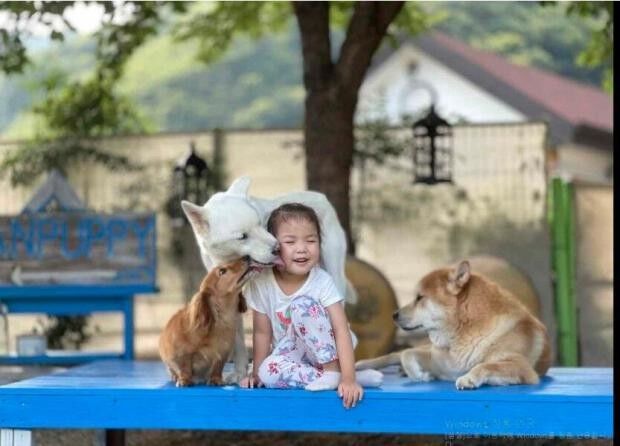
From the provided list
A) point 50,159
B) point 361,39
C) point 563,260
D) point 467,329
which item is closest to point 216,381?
point 467,329

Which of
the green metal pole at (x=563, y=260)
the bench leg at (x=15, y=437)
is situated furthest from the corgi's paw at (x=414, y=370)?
the green metal pole at (x=563, y=260)

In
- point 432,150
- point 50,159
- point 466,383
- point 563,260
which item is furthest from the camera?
point 50,159

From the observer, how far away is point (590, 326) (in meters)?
8.74

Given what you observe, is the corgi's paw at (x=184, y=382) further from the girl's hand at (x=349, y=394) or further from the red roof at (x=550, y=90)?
the red roof at (x=550, y=90)

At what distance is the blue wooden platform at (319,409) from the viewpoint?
418 centimetres

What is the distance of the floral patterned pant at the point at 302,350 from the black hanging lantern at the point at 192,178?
181 inches

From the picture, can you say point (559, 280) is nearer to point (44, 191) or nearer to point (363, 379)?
point (44, 191)

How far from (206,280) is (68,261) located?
288cm

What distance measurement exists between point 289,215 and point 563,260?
484 centimetres

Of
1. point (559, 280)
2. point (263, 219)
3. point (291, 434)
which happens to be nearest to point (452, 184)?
point (559, 280)

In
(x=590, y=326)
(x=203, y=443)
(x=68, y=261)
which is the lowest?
(x=203, y=443)

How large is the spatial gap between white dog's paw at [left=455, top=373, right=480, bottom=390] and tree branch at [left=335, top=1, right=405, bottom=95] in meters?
3.80

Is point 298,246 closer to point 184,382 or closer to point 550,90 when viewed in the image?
point 184,382

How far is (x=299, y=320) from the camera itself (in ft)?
14.4
